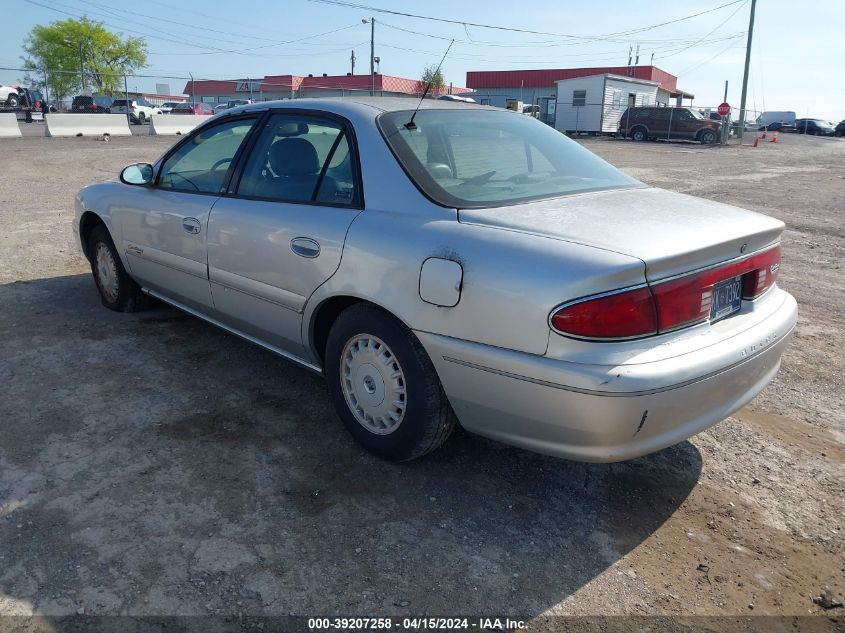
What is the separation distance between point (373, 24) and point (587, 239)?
51.3 metres

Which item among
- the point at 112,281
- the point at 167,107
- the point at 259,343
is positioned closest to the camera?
the point at 259,343

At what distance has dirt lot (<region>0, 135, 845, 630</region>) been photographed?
2.38m

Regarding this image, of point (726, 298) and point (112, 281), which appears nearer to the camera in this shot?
point (726, 298)

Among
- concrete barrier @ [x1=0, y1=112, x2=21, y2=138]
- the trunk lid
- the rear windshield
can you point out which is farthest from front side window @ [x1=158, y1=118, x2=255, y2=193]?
concrete barrier @ [x1=0, y1=112, x2=21, y2=138]

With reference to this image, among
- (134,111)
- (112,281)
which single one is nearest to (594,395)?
(112,281)

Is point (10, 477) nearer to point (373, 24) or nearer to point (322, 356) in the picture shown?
point (322, 356)

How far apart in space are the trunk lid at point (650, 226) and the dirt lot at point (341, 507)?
1.08 m

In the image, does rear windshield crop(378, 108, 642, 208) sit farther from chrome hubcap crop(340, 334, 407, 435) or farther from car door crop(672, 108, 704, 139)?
car door crop(672, 108, 704, 139)

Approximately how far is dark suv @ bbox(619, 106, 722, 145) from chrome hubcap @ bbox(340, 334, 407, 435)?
3529 cm

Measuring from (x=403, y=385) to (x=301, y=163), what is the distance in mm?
1360

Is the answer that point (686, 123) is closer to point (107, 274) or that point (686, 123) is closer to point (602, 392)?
point (107, 274)

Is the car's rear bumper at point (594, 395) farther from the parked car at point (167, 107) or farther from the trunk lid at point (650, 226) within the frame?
the parked car at point (167, 107)

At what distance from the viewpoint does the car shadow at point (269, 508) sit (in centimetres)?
237

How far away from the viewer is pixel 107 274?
5230 mm
